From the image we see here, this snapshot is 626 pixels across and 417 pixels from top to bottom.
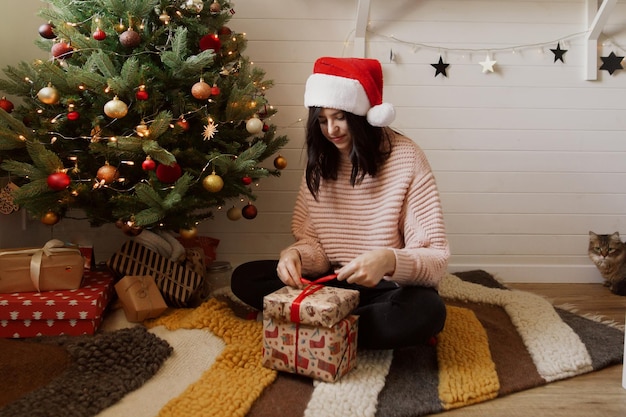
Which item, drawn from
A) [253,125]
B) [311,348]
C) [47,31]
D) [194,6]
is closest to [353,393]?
[311,348]

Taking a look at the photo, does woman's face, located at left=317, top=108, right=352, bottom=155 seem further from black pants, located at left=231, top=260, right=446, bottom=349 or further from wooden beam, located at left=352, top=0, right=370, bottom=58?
wooden beam, located at left=352, top=0, right=370, bottom=58

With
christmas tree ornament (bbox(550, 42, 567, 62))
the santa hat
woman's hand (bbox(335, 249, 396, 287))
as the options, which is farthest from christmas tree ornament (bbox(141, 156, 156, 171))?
christmas tree ornament (bbox(550, 42, 567, 62))

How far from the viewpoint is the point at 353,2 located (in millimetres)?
2209

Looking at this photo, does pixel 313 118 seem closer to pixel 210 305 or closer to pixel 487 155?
pixel 210 305

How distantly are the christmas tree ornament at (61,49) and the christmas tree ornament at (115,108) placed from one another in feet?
0.81

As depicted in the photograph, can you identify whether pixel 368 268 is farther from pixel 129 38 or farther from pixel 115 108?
pixel 129 38

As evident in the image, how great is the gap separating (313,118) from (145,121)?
0.52m

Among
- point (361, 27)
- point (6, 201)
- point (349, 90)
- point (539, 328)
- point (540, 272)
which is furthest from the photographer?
point (540, 272)

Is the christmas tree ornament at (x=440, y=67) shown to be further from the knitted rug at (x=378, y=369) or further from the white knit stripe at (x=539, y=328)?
the knitted rug at (x=378, y=369)

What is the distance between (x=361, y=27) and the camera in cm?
218

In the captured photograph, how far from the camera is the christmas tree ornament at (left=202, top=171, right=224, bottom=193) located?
1.63 meters

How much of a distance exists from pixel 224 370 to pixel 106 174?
640mm

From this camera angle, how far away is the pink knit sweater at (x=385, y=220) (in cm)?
142

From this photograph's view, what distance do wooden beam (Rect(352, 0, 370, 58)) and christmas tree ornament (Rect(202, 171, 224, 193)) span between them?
0.90 m
